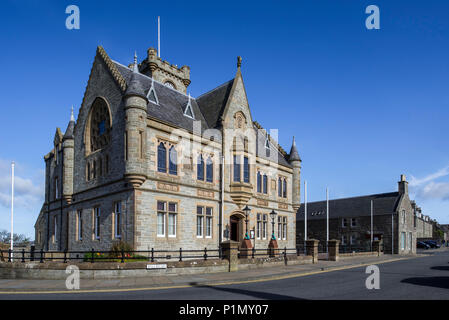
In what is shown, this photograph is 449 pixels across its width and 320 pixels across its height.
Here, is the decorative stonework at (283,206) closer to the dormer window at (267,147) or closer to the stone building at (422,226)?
the dormer window at (267,147)

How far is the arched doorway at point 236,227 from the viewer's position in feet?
100

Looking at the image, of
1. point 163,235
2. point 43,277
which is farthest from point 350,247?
point 43,277

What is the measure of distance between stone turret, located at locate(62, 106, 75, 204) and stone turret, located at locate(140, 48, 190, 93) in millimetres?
12788

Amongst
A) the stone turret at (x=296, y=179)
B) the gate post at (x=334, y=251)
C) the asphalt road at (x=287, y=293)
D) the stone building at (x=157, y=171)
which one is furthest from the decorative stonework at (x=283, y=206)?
the asphalt road at (x=287, y=293)

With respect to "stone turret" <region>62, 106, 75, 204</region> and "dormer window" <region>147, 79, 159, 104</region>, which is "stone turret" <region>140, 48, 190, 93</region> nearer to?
"stone turret" <region>62, 106, 75, 204</region>

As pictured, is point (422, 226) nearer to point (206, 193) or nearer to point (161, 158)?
point (206, 193)

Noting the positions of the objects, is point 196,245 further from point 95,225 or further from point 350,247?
point 350,247

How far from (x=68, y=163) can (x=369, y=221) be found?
47050mm

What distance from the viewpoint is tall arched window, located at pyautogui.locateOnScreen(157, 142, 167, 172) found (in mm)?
24792

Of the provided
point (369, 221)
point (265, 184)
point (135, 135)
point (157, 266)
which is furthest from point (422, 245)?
point (157, 266)

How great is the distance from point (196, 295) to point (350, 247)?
49928 millimetres

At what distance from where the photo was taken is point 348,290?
13.3 metres

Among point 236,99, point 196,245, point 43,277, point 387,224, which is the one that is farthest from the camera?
point 387,224

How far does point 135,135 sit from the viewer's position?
901 inches
